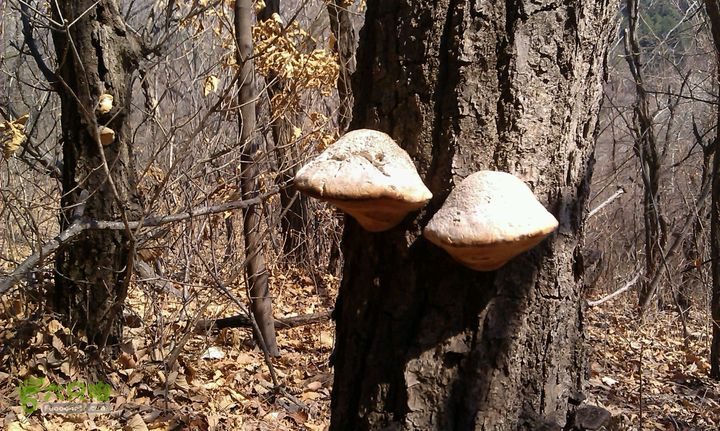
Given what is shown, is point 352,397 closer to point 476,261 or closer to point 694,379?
point 476,261

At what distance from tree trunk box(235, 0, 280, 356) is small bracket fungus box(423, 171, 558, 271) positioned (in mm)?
3198

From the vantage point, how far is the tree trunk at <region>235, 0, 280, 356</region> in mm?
4488

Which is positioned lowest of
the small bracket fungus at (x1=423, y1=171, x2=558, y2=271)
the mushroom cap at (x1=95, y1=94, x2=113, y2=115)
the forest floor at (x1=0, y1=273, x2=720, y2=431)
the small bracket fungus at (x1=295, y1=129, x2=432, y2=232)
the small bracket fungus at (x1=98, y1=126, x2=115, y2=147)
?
the forest floor at (x1=0, y1=273, x2=720, y2=431)

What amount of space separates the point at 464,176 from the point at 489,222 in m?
0.18

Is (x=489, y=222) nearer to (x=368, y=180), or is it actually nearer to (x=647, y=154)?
(x=368, y=180)

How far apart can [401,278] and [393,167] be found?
30cm

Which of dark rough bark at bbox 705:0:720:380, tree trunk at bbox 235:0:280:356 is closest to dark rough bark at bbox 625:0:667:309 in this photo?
dark rough bark at bbox 705:0:720:380

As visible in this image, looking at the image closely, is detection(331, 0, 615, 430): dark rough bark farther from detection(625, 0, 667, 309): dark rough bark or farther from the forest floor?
detection(625, 0, 667, 309): dark rough bark

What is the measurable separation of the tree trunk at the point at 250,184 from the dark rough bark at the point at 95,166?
84cm

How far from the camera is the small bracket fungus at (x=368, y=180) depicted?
132cm

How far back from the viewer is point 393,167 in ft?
4.47

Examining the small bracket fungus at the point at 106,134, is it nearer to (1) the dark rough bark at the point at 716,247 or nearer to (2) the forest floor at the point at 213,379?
(2) the forest floor at the point at 213,379

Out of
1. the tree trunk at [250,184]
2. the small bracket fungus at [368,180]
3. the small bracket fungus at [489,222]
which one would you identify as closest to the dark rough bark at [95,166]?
the tree trunk at [250,184]

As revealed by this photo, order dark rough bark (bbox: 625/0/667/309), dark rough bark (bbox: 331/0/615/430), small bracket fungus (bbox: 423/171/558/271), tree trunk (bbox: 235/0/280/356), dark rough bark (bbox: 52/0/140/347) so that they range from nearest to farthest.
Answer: small bracket fungus (bbox: 423/171/558/271) → dark rough bark (bbox: 331/0/615/430) → dark rough bark (bbox: 52/0/140/347) → tree trunk (bbox: 235/0/280/356) → dark rough bark (bbox: 625/0/667/309)
